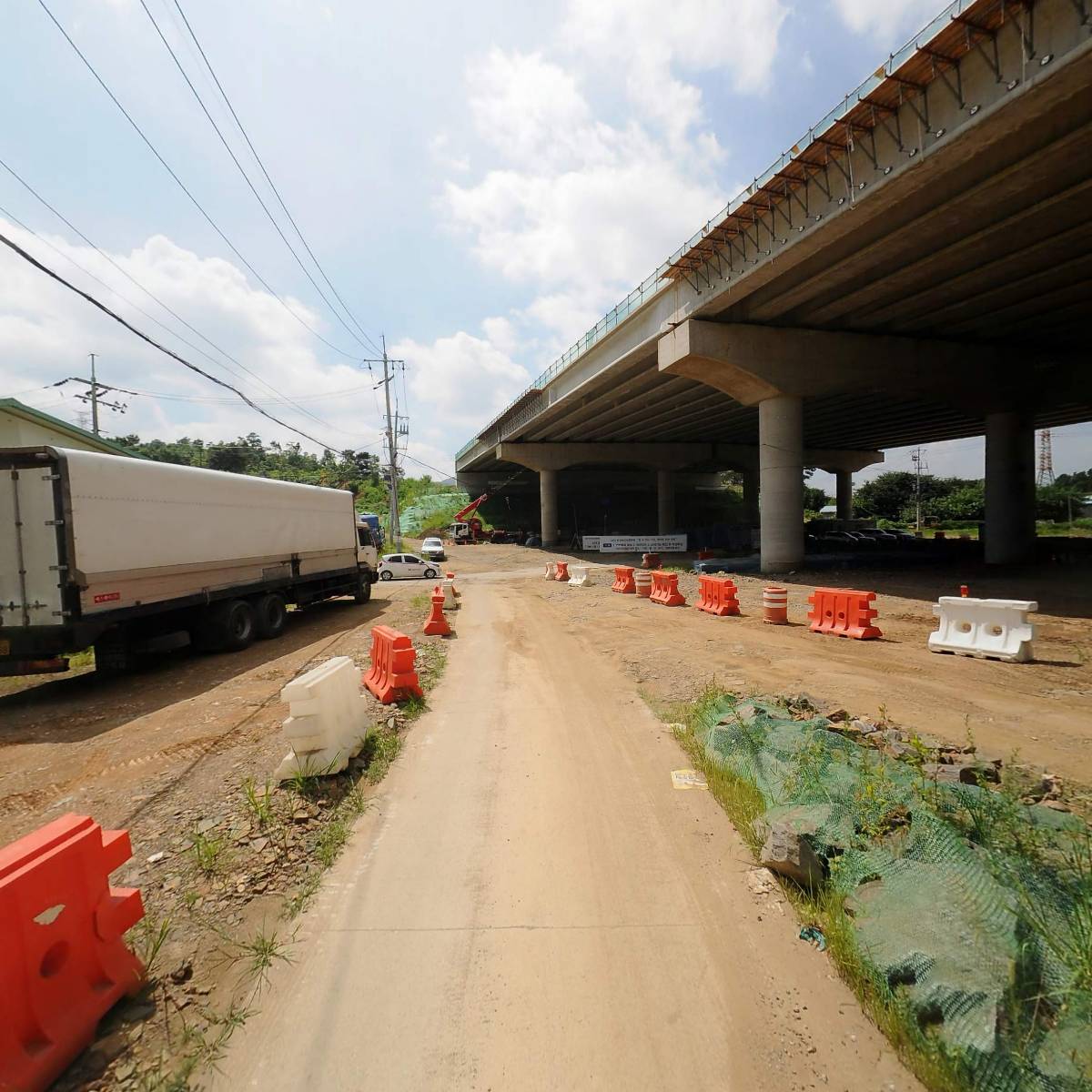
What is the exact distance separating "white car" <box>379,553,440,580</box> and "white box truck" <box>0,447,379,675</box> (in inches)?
509

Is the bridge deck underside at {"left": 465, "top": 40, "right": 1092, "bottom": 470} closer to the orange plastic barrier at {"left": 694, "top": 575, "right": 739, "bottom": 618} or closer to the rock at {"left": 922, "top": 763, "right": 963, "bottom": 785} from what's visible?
the orange plastic barrier at {"left": 694, "top": 575, "right": 739, "bottom": 618}

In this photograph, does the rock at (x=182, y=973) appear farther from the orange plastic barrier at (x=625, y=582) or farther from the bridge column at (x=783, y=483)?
the bridge column at (x=783, y=483)

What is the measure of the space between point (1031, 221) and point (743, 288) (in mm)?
7535

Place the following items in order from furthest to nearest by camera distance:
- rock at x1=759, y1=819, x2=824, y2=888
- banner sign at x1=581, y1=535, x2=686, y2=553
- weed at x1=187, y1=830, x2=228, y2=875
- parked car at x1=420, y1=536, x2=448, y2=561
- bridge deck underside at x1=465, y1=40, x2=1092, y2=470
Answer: banner sign at x1=581, y1=535, x2=686, y2=553, parked car at x1=420, y1=536, x2=448, y2=561, bridge deck underside at x1=465, y1=40, x2=1092, y2=470, weed at x1=187, y1=830, x2=228, y2=875, rock at x1=759, y1=819, x2=824, y2=888

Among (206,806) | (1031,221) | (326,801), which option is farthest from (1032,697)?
(1031,221)

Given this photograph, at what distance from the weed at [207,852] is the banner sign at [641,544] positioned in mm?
36873

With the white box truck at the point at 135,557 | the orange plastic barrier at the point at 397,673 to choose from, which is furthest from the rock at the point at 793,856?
the white box truck at the point at 135,557

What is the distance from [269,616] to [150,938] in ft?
32.6

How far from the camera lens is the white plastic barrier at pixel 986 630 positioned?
8812 millimetres

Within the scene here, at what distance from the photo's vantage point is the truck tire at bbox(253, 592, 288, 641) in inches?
471

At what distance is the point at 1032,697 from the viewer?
7.04 m

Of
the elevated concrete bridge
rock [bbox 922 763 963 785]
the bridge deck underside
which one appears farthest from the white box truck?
the bridge deck underside

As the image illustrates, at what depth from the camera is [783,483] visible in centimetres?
2358

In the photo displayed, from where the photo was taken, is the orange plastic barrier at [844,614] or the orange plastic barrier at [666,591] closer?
the orange plastic barrier at [844,614]
